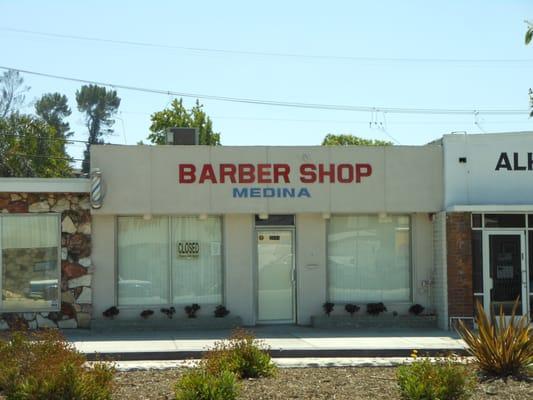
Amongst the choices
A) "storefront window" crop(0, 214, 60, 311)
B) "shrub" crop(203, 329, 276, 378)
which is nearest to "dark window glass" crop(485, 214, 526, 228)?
"shrub" crop(203, 329, 276, 378)

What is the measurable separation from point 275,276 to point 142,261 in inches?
121

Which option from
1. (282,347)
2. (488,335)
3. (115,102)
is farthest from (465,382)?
(115,102)

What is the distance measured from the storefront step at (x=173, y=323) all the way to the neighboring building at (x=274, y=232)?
0.61ft

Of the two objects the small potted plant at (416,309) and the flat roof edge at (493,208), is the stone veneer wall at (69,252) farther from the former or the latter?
the flat roof edge at (493,208)

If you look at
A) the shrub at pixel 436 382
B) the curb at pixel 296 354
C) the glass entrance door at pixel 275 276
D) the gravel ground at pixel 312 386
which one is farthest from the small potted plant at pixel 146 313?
the shrub at pixel 436 382

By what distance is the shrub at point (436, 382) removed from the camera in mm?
9297

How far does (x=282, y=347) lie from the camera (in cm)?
1491

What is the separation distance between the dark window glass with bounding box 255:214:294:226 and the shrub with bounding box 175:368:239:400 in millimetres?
9770

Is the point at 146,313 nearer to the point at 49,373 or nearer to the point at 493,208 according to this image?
the point at 493,208

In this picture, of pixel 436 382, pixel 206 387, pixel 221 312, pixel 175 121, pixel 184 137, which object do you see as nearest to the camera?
pixel 206 387

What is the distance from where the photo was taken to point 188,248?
19.0 m

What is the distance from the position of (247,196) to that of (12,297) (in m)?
5.62

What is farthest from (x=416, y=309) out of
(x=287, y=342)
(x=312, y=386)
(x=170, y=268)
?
(x=312, y=386)

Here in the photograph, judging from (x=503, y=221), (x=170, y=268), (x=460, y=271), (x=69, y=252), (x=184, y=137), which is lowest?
(x=460, y=271)
